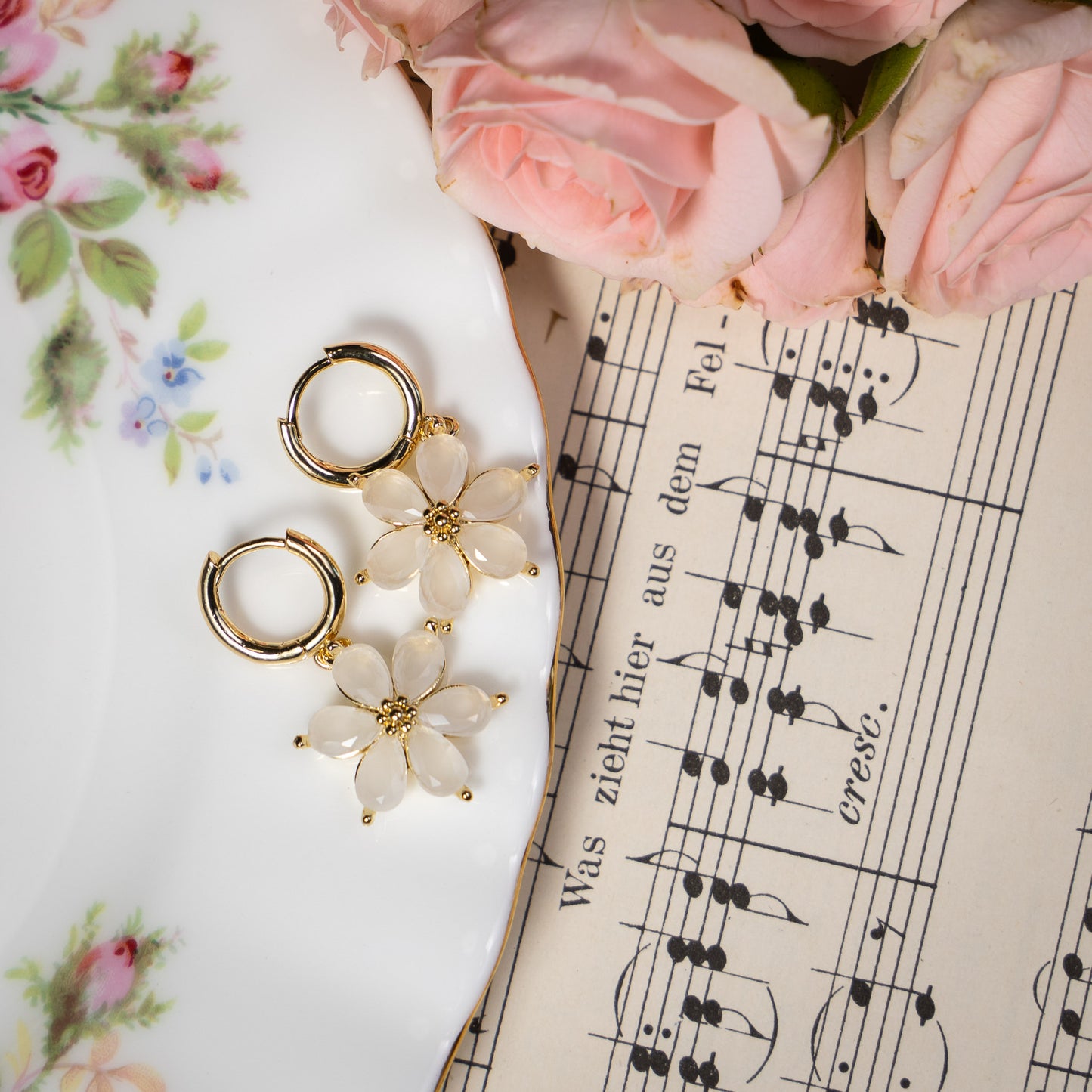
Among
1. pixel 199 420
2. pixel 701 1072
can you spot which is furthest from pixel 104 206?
pixel 701 1072

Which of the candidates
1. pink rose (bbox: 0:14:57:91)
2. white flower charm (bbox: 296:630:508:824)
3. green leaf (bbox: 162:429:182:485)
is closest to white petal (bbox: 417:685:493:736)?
white flower charm (bbox: 296:630:508:824)

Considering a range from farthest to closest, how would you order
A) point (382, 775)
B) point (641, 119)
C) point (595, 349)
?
point (595, 349) → point (382, 775) → point (641, 119)

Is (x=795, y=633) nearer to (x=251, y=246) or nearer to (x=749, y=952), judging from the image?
(x=749, y=952)

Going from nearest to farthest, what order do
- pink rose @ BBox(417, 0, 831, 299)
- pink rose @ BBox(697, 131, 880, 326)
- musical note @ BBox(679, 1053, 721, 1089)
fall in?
1. pink rose @ BBox(417, 0, 831, 299)
2. pink rose @ BBox(697, 131, 880, 326)
3. musical note @ BBox(679, 1053, 721, 1089)

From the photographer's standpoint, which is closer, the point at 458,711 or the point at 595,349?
the point at 458,711

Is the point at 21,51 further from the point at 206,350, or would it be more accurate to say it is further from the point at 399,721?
the point at 399,721

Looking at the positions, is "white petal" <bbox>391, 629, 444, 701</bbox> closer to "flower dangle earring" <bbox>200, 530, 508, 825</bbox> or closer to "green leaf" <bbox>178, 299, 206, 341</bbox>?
"flower dangle earring" <bbox>200, 530, 508, 825</bbox>

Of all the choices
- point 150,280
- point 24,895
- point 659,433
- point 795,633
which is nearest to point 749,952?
point 795,633
